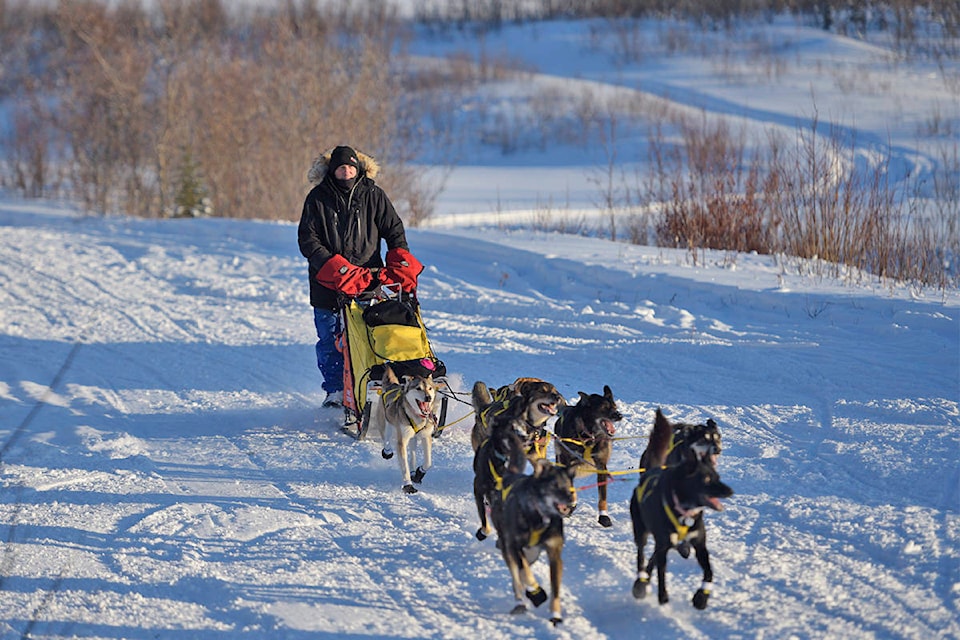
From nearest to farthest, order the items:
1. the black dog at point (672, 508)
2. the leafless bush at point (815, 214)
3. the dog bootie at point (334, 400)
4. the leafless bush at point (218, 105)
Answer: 1. the black dog at point (672, 508)
2. the dog bootie at point (334, 400)
3. the leafless bush at point (815, 214)
4. the leafless bush at point (218, 105)

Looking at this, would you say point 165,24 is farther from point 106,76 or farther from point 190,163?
point 190,163

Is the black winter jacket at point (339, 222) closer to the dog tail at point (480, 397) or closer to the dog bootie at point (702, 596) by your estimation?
the dog tail at point (480, 397)

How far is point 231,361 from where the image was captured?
9.34 metres

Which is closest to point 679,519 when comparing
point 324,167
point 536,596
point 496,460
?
point 536,596

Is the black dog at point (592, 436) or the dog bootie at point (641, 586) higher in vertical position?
the black dog at point (592, 436)

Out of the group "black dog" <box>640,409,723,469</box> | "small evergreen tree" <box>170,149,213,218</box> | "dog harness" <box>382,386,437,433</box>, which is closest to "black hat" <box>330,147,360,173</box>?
"dog harness" <box>382,386,437,433</box>

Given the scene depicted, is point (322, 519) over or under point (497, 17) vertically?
under

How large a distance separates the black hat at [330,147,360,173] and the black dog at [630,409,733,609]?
3.55 metres

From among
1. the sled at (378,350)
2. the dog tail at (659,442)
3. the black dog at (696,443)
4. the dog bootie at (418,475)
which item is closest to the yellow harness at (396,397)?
the sled at (378,350)

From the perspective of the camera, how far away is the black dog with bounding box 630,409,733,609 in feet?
13.1

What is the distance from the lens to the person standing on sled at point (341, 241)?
7121 millimetres

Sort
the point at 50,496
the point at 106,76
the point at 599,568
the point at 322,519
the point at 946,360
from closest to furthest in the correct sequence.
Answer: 1. the point at 599,568
2. the point at 322,519
3. the point at 50,496
4. the point at 946,360
5. the point at 106,76

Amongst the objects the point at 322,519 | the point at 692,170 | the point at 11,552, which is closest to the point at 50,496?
the point at 11,552

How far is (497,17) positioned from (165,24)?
41.4 meters
